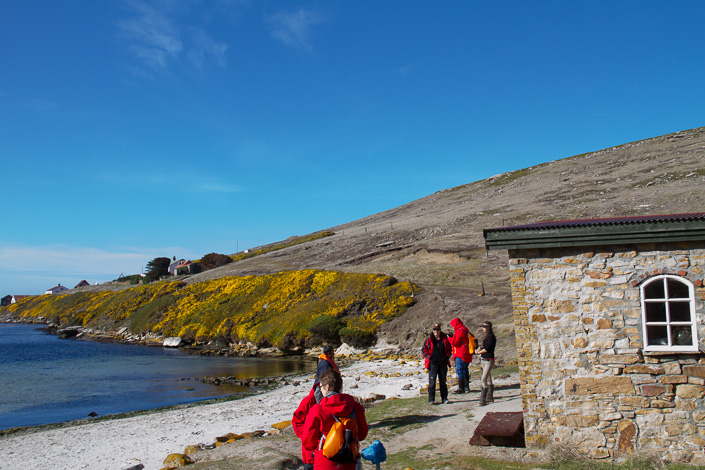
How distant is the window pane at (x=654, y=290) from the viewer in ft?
28.7

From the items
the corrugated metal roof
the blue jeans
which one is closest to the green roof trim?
the corrugated metal roof

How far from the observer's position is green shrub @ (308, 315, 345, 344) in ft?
113

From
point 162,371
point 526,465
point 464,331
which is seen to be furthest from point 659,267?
point 162,371

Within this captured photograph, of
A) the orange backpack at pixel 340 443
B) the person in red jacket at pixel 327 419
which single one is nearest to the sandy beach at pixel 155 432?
the person in red jacket at pixel 327 419

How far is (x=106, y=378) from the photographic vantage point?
28562 mm

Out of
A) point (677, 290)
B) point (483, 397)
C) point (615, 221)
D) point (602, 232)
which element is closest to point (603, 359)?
point (677, 290)

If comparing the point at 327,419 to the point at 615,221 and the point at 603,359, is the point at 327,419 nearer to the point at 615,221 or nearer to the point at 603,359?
the point at 603,359

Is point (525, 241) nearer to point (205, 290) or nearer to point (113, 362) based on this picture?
point (113, 362)

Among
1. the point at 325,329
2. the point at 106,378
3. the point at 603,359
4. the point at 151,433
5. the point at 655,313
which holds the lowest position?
the point at 106,378

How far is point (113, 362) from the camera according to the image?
→ 116 feet

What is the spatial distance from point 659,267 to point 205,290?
175ft

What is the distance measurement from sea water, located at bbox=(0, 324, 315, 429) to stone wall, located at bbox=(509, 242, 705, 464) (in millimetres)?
16538

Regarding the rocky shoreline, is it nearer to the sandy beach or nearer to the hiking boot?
the sandy beach

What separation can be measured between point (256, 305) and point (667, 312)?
40.7m
